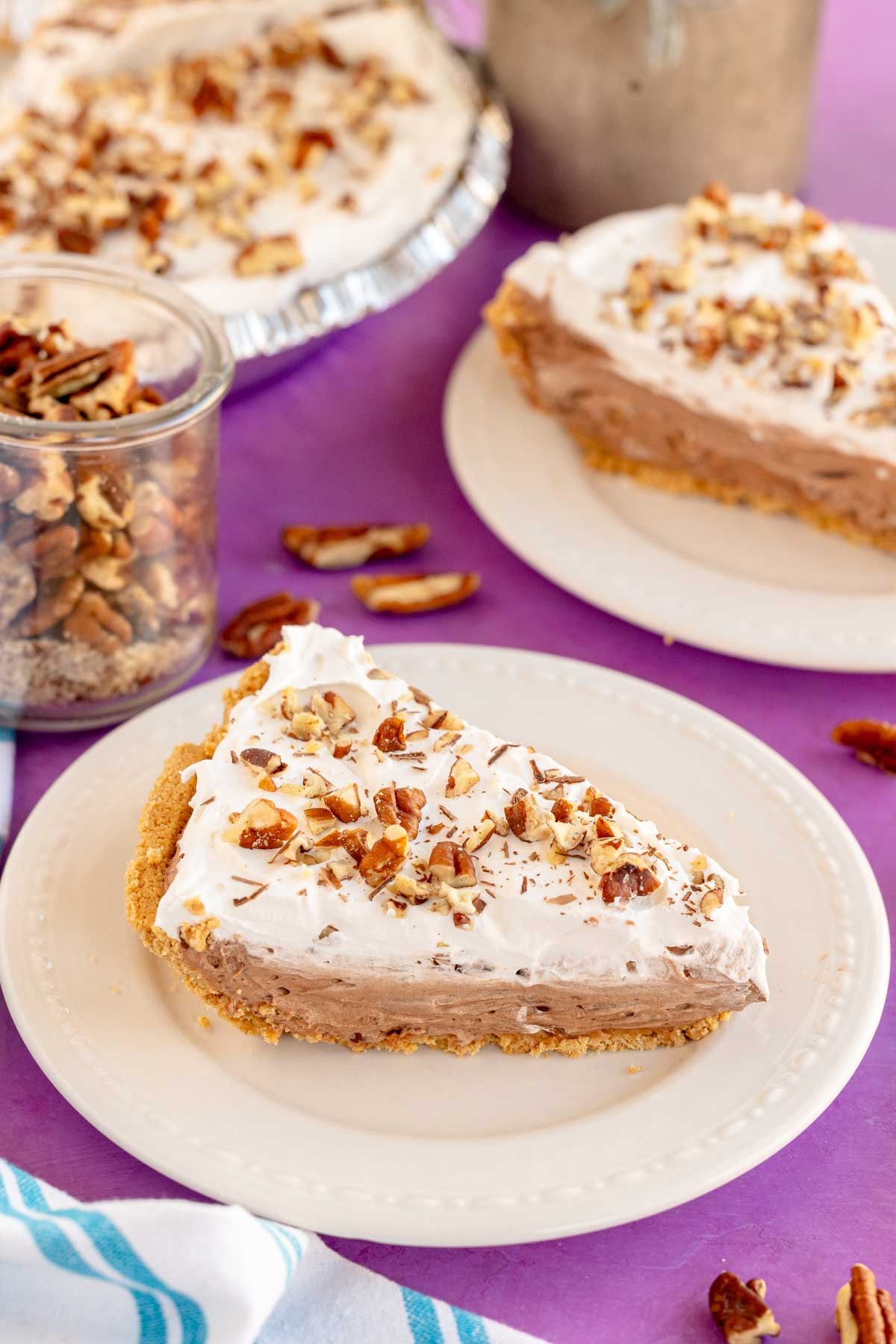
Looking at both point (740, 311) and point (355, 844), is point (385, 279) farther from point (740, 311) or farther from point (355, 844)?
point (355, 844)

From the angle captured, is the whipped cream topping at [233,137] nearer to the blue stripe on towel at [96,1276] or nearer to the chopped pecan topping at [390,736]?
the chopped pecan topping at [390,736]

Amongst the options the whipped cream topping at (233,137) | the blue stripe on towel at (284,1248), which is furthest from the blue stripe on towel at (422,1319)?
the whipped cream topping at (233,137)

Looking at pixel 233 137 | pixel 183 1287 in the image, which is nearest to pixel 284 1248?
pixel 183 1287

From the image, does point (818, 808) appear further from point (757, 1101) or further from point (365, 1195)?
point (365, 1195)

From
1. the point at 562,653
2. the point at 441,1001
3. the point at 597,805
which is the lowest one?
the point at 562,653

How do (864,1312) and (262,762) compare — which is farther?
(262,762)

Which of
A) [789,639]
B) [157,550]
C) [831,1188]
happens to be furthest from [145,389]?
[831,1188]
